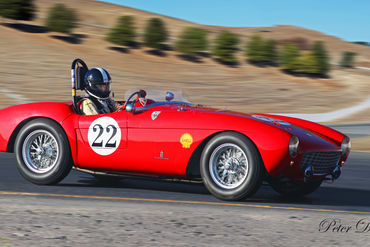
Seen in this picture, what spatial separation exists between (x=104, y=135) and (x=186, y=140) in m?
0.98

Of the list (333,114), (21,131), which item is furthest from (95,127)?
(333,114)

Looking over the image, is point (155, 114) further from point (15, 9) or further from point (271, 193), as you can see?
point (15, 9)

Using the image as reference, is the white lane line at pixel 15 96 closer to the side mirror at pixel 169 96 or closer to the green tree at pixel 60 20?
the green tree at pixel 60 20

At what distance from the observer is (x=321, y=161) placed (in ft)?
19.4

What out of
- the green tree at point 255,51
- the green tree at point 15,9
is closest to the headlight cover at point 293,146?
the green tree at point 15,9

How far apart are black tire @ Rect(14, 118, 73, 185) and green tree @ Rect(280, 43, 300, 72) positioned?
3012 cm

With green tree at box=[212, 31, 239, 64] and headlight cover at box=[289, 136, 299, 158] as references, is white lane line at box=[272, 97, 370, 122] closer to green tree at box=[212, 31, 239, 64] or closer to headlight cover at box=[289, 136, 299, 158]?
green tree at box=[212, 31, 239, 64]

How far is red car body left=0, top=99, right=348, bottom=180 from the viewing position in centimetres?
562

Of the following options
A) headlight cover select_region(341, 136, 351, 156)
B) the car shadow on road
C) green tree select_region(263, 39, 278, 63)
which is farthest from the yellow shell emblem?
green tree select_region(263, 39, 278, 63)

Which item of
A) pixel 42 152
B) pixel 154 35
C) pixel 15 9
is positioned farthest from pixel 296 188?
pixel 15 9

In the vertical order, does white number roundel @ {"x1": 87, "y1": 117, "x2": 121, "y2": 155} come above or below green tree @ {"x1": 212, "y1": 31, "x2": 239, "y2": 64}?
below

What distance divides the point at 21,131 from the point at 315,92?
25972mm

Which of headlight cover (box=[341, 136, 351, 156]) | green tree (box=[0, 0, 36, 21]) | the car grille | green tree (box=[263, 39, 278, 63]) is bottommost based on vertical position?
the car grille

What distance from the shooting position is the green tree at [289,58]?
35312mm
